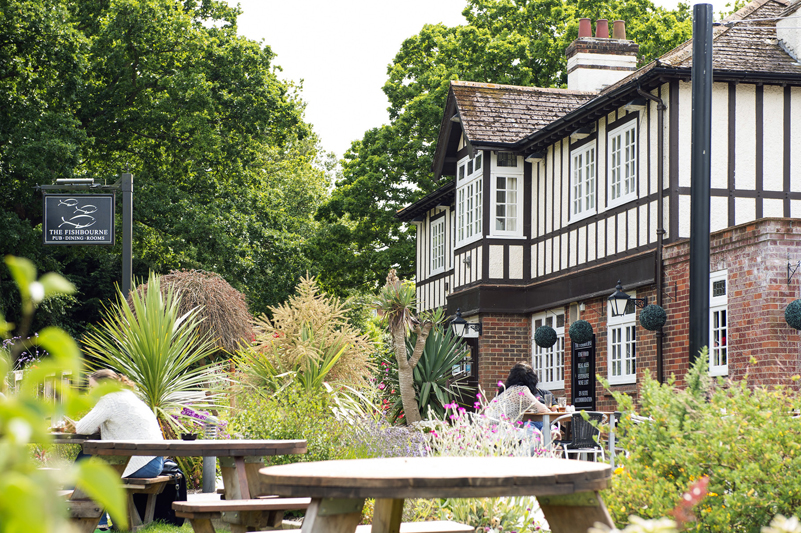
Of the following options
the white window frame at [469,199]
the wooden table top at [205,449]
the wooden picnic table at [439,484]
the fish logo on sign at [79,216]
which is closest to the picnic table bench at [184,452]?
the wooden table top at [205,449]

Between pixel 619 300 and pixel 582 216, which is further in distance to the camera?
pixel 582 216

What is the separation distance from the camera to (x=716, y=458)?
4.62 metres

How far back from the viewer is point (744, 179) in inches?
609

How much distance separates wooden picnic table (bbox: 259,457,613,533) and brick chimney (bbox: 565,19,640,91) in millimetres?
20406

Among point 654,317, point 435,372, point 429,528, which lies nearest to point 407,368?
point 435,372

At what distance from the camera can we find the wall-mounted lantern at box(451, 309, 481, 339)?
2009cm

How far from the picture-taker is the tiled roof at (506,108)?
67.6ft

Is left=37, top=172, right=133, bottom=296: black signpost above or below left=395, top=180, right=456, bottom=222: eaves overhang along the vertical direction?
below

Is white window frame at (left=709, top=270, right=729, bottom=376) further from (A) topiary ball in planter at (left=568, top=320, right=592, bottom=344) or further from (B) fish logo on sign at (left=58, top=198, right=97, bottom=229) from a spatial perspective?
(B) fish logo on sign at (left=58, top=198, right=97, bottom=229)

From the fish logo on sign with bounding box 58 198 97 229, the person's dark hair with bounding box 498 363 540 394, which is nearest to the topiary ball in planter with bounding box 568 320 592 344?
the person's dark hair with bounding box 498 363 540 394

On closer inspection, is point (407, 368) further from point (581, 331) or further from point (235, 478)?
point (235, 478)

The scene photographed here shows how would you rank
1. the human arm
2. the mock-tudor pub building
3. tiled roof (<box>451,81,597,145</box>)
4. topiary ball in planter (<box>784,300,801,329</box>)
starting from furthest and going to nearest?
tiled roof (<box>451,81,597,145</box>) < the mock-tudor pub building < topiary ball in planter (<box>784,300,801,329</box>) < the human arm

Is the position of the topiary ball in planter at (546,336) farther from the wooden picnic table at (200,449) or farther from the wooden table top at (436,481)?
the wooden table top at (436,481)

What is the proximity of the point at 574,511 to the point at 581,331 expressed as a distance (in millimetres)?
14149
